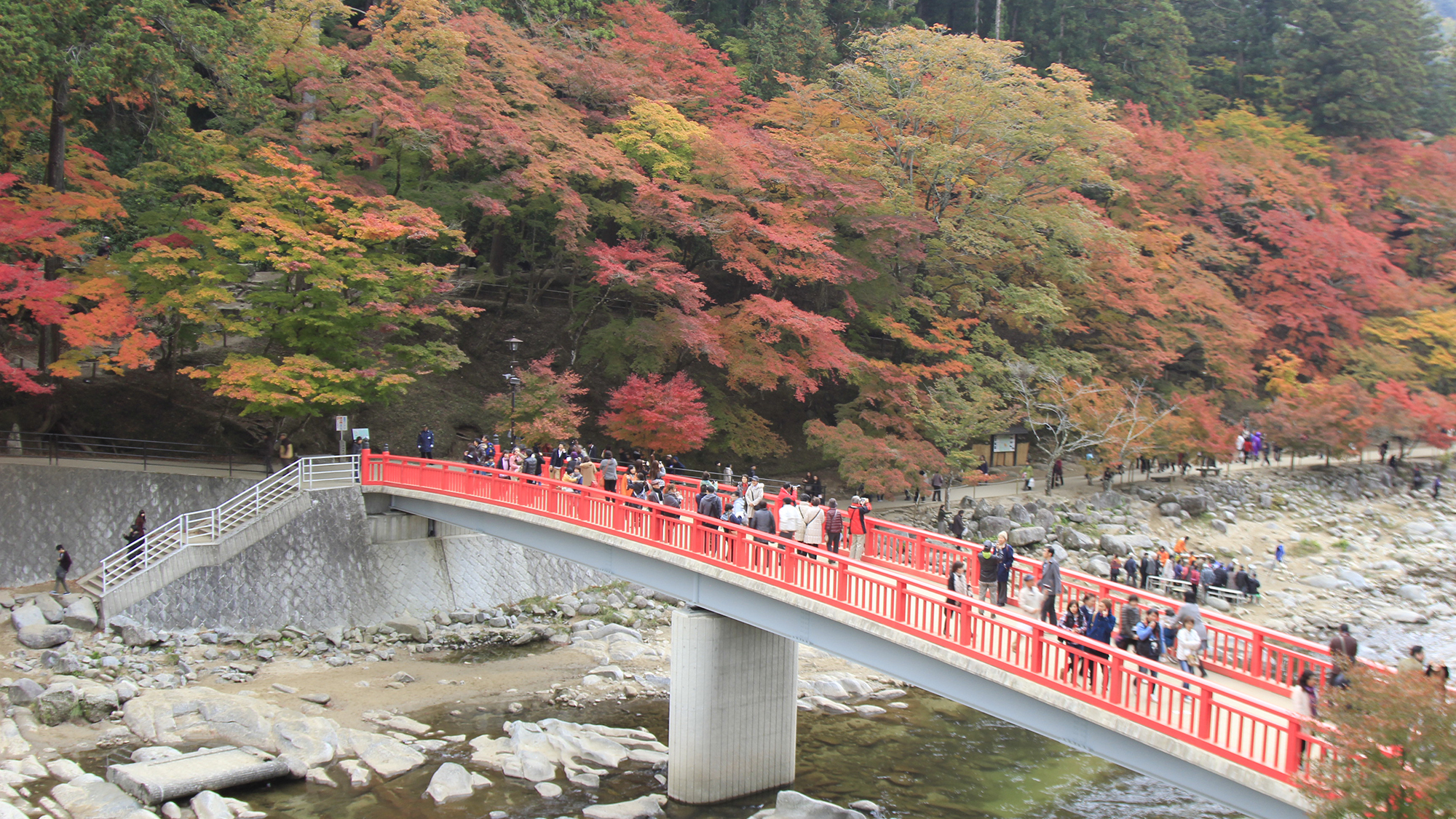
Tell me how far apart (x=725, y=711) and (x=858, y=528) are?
3728 millimetres

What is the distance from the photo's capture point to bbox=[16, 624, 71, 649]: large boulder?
59.5 ft

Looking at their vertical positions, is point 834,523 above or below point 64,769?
above

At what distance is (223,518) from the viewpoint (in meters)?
21.6

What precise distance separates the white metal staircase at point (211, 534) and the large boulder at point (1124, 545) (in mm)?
20973

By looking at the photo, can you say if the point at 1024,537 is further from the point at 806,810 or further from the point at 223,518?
Answer: the point at 223,518

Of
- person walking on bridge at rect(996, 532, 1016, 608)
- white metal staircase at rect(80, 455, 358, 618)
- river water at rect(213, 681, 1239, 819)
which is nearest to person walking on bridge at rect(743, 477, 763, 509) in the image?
river water at rect(213, 681, 1239, 819)

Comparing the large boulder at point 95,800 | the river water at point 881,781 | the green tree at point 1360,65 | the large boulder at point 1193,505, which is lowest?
the river water at point 881,781

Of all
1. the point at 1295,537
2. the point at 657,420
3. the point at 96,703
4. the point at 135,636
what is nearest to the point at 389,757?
the point at 96,703

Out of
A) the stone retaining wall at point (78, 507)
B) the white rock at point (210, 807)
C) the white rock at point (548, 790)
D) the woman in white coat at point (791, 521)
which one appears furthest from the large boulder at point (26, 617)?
the woman in white coat at point (791, 521)

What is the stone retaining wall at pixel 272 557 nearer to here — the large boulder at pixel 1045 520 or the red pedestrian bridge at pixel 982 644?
the red pedestrian bridge at pixel 982 644

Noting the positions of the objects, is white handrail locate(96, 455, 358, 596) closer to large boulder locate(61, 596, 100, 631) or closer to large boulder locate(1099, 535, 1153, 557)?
large boulder locate(61, 596, 100, 631)

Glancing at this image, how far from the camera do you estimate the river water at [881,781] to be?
14.8 metres

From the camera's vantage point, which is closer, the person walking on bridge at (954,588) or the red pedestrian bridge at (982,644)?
the red pedestrian bridge at (982,644)

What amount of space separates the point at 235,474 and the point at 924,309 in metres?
20.6
